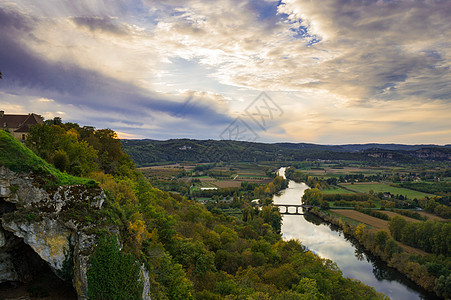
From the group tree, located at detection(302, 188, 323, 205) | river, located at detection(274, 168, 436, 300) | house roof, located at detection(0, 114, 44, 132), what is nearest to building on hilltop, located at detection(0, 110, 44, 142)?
house roof, located at detection(0, 114, 44, 132)

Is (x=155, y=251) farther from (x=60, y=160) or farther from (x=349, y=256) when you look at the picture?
(x=349, y=256)

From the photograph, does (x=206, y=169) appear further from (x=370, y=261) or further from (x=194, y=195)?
(x=370, y=261)

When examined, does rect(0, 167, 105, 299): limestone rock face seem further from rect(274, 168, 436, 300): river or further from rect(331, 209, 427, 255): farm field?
rect(331, 209, 427, 255): farm field

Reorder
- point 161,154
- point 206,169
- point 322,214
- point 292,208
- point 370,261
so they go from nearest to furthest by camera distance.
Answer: point 370,261
point 322,214
point 292,208
point 206,169
point 161,154

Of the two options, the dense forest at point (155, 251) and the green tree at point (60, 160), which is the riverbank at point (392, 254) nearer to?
the dense forest at point (155, 251)

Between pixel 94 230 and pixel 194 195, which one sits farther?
pixel 194 195

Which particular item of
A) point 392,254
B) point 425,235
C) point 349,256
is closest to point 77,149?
point 349,256

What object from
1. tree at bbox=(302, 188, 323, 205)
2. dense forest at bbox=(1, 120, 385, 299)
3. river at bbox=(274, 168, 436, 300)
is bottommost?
river at bbox=(274, 168, 436, 300)

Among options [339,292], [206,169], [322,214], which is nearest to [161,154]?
[206,169]
